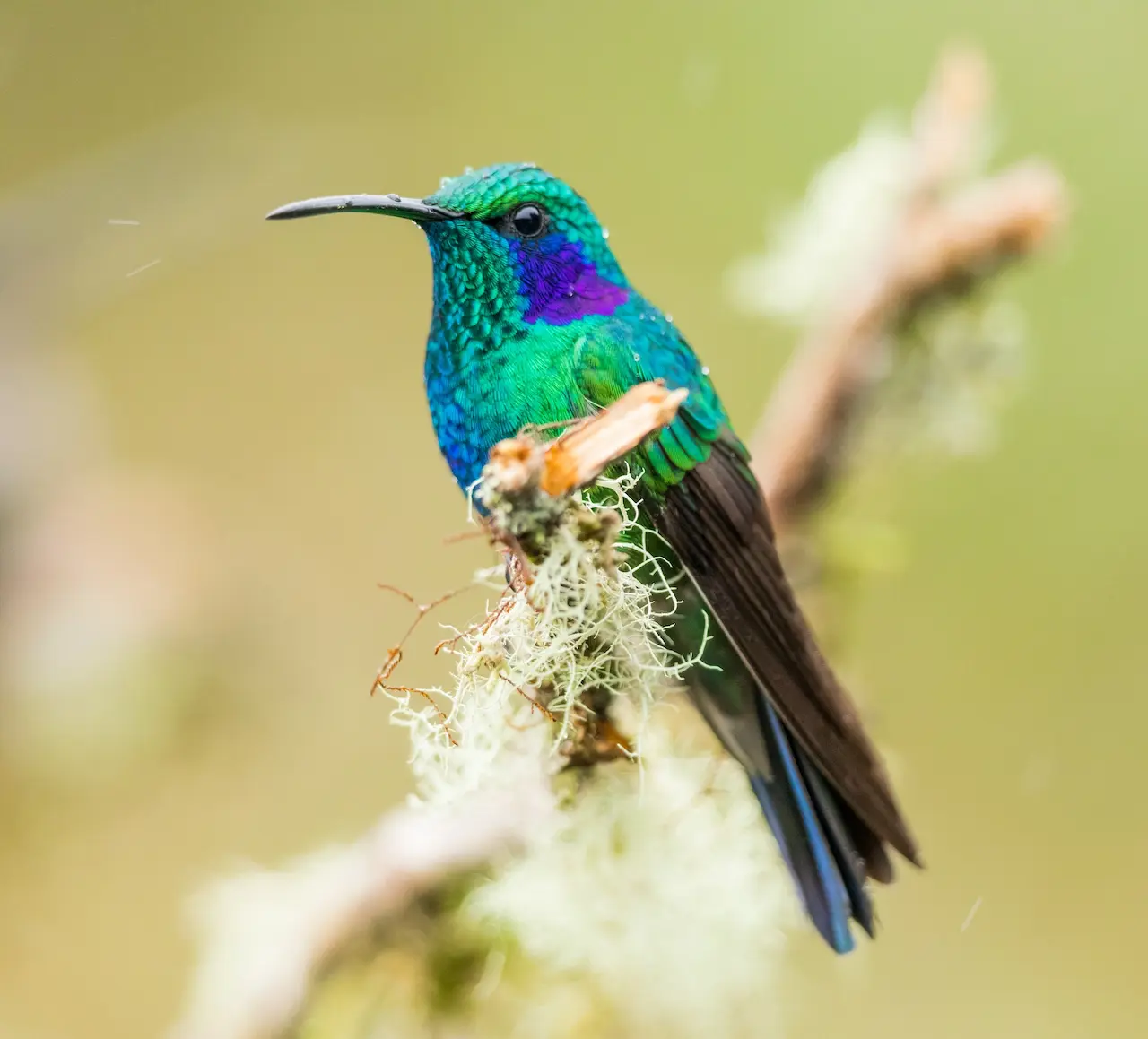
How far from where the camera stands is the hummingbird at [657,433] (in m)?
1.62

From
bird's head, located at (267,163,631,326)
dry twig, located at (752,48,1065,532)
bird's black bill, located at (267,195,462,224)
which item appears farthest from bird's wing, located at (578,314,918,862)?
dry twig, located at (752,48,1065,532)

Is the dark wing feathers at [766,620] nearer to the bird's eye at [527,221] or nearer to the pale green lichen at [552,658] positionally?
the pale green lichen at [552,658]

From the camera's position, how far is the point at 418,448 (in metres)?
4.35

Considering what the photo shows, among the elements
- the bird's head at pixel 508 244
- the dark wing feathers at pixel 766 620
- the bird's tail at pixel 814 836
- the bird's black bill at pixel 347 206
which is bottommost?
the bird's tail at pixel 814 836

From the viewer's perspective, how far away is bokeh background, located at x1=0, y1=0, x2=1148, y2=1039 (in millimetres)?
3080

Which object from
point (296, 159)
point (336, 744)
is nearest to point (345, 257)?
point (296, 159)

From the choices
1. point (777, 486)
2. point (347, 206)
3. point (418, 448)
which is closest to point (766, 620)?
point (777, 486)

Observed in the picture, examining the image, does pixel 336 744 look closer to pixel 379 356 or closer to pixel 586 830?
pixel 379 356

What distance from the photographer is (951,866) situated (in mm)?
3719

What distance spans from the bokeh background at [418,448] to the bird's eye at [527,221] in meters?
1.29

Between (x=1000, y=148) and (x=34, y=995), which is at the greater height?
(x=1000, y=148)

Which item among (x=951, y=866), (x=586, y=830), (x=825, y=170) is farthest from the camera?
(x=951, y=866)

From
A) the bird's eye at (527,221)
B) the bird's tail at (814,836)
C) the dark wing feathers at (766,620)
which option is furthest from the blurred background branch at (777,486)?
the bird's eye at (527,221)

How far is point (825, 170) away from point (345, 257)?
255cm
